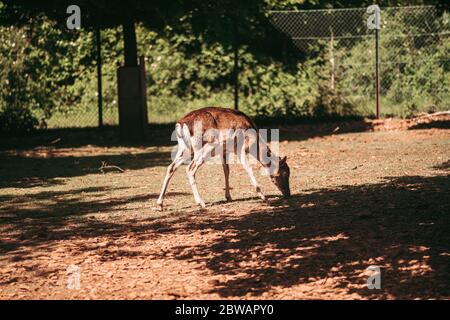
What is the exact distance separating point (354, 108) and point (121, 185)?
9.86 m

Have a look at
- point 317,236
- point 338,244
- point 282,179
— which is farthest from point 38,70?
point 338,244

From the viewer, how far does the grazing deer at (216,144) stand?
11023 millimetres

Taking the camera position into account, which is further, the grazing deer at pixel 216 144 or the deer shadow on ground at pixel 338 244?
the grazing deer at pixel 216 144

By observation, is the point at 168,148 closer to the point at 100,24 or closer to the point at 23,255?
the point at 100,24

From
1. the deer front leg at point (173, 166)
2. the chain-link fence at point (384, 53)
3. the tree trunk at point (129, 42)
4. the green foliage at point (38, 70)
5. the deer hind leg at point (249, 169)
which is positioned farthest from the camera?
the chain-link fence at point (384, 53)

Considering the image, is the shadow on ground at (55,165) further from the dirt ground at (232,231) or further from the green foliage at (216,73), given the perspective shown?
the green foliage at (216,73)

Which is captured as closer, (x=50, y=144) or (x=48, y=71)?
(x=50, y=144)

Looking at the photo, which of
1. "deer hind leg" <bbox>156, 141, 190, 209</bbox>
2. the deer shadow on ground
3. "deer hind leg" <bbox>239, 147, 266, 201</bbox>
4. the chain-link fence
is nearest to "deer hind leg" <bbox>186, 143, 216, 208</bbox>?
"deer hind leg" <bbox>156, 141, 190, 209</bbox>

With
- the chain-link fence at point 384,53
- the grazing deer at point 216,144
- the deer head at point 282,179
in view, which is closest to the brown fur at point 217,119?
the grazing deer at point 216,144

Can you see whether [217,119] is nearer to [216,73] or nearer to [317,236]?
[317,236]

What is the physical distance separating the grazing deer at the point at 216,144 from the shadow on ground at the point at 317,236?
1.32 feet

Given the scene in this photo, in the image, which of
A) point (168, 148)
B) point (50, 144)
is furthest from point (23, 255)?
point (50, 144)

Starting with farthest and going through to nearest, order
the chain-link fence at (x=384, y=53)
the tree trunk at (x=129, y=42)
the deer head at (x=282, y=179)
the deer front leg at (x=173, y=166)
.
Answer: the chain-link fence at (x=384, y=53) < the tree trunk at (x=129, y=42) < the deer head at (x=282, y=179) < the deer front leg at (x=173, y=166)
